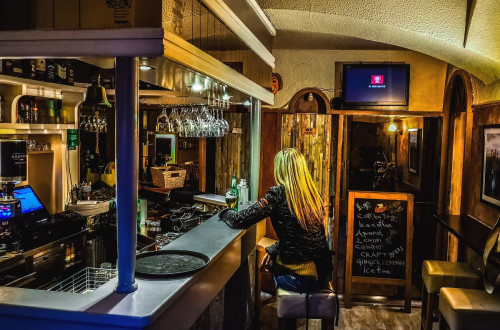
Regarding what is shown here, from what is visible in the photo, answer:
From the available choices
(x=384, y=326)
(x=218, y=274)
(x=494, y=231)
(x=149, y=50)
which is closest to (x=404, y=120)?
(x=384, y=326)

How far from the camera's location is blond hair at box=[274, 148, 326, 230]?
124 inches

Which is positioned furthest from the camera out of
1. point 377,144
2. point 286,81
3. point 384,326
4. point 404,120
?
point 377,144

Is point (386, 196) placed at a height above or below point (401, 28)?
below

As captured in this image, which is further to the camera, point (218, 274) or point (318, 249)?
point (318, 249)

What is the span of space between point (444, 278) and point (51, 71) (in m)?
4.37

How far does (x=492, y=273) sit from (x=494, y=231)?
27cm

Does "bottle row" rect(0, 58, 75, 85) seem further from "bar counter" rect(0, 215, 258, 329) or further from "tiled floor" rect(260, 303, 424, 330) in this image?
"tiled floor" rect(260, 303, 424, 330)

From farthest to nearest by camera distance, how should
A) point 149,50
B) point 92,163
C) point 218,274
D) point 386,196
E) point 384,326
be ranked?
point 92,163, point 386,196, point 384,326, point 218,274, point 149,50

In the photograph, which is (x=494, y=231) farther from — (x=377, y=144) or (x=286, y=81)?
(x=377, y=144)

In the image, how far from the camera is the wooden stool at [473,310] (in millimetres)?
3010

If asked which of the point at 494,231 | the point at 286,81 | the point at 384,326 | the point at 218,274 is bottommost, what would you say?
the point at 384,326

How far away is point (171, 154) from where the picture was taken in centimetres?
991

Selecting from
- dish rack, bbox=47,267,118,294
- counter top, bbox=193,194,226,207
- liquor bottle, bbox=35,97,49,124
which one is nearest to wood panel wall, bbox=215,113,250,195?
counter top, bbox=193,194,226,207

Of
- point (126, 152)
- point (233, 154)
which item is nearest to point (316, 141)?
point (233, 154)
